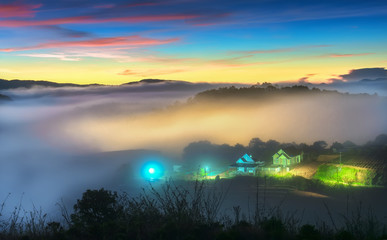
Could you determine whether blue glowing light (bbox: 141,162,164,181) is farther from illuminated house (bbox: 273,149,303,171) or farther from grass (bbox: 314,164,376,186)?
grass (bbox: 314,164,376,186)

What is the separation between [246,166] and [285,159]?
5.60m

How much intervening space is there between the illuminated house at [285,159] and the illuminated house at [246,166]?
255cm

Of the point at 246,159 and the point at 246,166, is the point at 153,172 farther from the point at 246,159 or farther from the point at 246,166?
the point at 246,159

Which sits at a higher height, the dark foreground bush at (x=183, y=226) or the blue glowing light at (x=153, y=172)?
the dark foreground bush at (x=183, y=226)

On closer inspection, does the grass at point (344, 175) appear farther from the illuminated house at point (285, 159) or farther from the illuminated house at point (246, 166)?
the illuminated house at point (246, 166)

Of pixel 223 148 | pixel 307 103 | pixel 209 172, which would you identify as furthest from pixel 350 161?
pixel 307 103

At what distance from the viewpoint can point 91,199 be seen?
495 inches

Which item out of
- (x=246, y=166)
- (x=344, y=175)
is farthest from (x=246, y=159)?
(x=344, y=175)

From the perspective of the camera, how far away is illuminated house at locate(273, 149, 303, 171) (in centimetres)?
6550

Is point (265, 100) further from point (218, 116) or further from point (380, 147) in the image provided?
point (380, 147)

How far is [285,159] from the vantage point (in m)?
67.0

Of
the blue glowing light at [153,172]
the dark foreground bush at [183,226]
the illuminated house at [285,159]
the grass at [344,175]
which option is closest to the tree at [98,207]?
the dark foreground bush at [183,226]

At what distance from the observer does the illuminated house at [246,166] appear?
6521 centimetres

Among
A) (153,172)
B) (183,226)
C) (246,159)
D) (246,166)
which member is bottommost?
(246,166)
